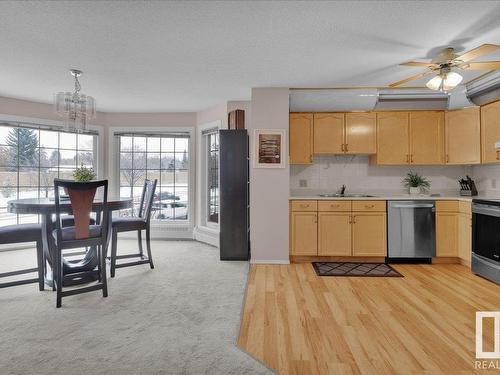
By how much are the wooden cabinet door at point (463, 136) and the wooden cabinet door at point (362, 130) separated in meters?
1.02

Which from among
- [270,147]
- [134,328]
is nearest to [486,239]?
[270,147]

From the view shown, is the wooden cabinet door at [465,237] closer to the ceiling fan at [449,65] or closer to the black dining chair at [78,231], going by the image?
the ceiling fan at [449,65]

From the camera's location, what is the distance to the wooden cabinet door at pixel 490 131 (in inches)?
147

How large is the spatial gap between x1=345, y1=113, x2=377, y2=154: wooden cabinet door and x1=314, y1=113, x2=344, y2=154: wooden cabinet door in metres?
0.10

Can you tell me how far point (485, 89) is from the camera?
12.2 feet

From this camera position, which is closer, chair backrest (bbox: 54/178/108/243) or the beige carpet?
A: the beige carpet

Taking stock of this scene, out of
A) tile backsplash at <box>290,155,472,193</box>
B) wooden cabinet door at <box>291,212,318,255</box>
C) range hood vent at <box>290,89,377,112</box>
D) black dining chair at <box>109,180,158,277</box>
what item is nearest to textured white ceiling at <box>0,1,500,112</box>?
range hood vent at <box>290,89,377,112</box>

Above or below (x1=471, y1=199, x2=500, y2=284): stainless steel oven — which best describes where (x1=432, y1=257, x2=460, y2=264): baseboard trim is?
below

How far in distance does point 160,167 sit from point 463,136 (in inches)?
190

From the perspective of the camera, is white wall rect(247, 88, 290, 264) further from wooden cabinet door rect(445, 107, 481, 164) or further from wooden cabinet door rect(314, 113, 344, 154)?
wooden cabinet door rect(445, 107, 481, 164)

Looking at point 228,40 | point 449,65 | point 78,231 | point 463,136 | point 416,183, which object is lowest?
point 78,231

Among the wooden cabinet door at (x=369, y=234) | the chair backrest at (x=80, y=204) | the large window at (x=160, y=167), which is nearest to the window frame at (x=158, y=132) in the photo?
the large window at (x=160, y=167)

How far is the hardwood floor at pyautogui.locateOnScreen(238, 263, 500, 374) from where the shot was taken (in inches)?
74.1

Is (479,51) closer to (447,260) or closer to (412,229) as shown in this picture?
(412,229)
